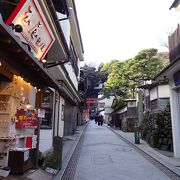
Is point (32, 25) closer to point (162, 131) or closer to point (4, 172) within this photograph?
point (4, 172)

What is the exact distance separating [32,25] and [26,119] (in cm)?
302

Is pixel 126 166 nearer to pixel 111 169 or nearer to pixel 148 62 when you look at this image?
pixel 111 169

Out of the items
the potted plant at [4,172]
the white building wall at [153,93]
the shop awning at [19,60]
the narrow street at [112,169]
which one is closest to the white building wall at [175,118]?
the narrow street at [112,169]

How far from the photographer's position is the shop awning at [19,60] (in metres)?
4.82

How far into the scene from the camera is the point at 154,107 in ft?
70.4

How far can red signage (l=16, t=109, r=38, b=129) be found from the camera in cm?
870

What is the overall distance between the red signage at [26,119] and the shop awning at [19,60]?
965mm

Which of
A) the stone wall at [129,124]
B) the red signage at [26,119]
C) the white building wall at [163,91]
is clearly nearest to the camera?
the red signage at [26,119]

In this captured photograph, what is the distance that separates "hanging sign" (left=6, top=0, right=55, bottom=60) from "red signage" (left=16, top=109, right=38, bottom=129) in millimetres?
2015

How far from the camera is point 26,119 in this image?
888 cm

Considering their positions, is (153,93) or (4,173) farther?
(153,93)

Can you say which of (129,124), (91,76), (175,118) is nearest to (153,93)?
(175,118)

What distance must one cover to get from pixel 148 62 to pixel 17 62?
87.2 feet

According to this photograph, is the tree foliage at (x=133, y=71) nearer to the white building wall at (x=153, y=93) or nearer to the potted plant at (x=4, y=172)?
the white building wall at (x=153, y=93)
